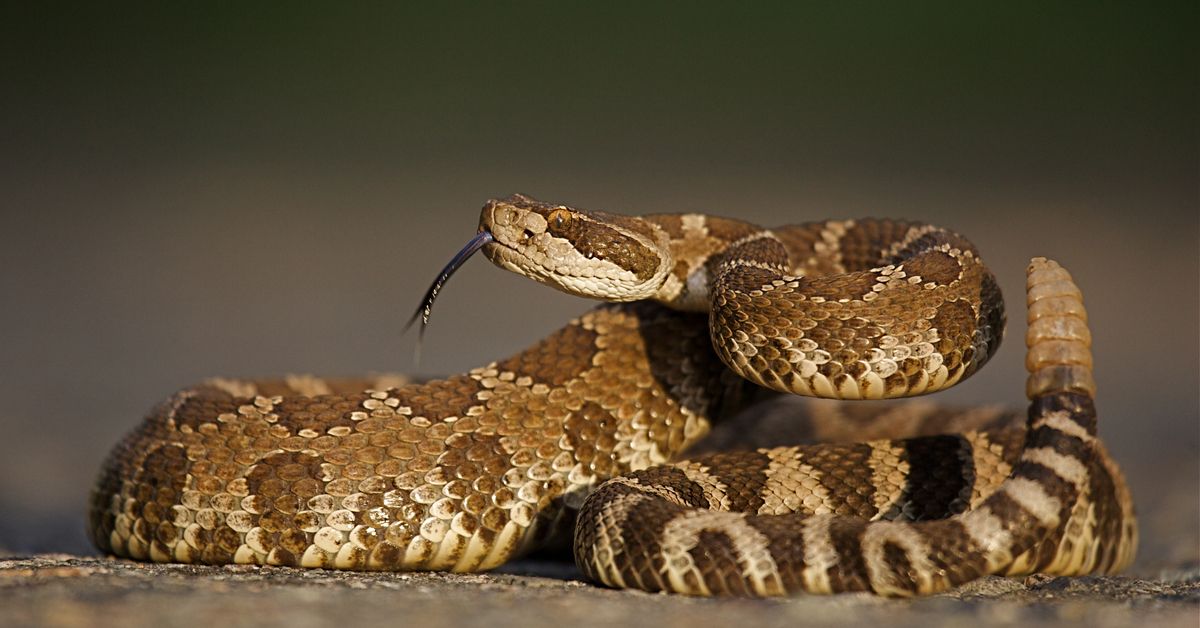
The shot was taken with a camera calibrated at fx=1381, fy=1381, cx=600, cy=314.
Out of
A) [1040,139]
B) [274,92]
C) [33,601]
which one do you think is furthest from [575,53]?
[33,601]

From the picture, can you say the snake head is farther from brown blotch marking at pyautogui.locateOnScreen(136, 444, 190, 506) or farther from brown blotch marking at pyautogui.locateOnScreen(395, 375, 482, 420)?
brown blotch marking at pyautogui.locateOnScreen(136, 444, 190, 506)

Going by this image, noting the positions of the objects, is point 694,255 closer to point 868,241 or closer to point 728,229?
point 728,229

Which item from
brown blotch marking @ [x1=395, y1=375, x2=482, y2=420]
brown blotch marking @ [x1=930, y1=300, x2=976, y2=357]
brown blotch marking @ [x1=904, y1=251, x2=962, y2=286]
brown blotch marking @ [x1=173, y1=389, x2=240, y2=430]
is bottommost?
brown blotch marking @ [x1=173, y1=389, x2=240, y2=430]

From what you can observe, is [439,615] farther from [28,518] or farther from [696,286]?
[28,518]

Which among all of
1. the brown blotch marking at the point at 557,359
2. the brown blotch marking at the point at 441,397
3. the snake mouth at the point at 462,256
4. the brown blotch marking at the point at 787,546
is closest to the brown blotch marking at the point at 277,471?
the brown blotch marking at the point at 441,397

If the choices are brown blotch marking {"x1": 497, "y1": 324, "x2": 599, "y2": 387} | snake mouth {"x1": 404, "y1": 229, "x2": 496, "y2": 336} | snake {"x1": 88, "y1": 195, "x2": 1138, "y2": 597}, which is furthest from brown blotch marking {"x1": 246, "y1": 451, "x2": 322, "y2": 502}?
brown blotch marking {"x1": 497, "y1": 324, "x2": 599, "y2": 387}

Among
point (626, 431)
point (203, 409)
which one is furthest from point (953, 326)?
point (203, 409)
